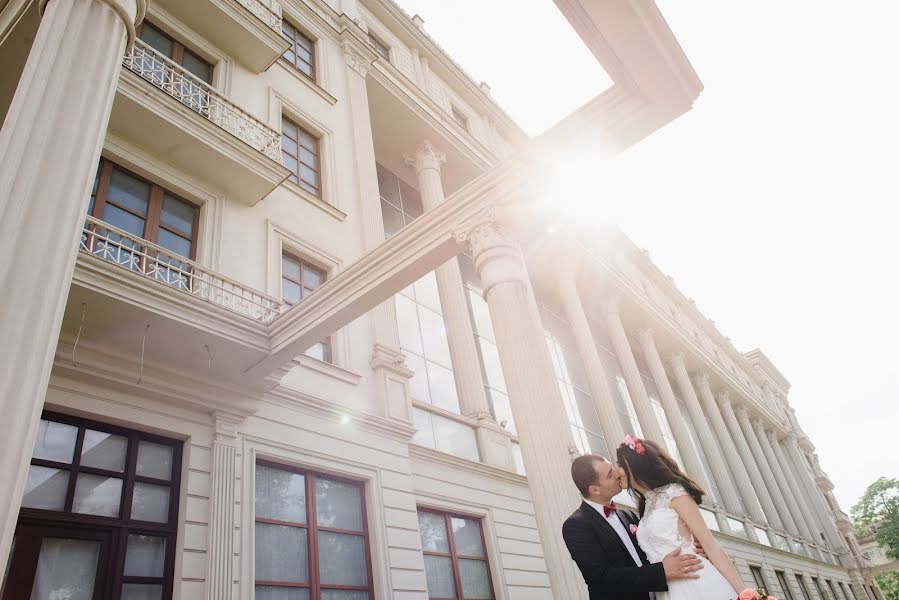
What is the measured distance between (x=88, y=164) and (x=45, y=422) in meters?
3.75

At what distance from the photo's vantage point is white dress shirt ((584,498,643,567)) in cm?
351

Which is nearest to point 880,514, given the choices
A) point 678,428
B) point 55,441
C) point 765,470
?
point 765,470

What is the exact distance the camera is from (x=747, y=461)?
29.7 m

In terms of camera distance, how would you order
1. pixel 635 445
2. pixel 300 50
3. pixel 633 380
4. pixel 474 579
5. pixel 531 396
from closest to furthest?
pixel 635 445 → pixel 531 396 → pixel 474 579 → pixel 300 50 → pixel 633 380

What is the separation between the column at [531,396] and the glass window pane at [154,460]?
4.20 meters

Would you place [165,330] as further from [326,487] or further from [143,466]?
[326,487]

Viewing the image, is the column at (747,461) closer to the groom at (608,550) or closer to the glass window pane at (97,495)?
the groom at (608,550)

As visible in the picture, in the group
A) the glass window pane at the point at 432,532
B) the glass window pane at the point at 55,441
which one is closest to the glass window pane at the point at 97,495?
the glass window pane at the point at 55,441

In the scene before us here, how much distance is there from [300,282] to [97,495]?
4.56 meters

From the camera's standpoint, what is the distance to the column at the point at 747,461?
27.9 m

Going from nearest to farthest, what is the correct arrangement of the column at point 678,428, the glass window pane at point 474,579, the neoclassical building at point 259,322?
the neoclassical building at point 259,322 < the glass window pane at point 474,579 < the column at point 678,428

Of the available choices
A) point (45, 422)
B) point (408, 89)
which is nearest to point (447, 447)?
point (45, 422)

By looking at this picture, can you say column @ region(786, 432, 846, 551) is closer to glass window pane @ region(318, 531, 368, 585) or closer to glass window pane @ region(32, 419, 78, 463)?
glass window pane @ region(318, 531, 368, 585)

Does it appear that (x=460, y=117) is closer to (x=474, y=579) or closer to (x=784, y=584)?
(x=474, y=579)
